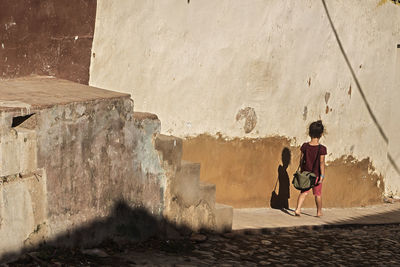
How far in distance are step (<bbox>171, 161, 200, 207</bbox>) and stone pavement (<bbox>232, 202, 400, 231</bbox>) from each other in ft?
2.66

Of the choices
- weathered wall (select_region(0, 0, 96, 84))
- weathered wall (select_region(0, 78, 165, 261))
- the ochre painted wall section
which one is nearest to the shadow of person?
the ochre painted wall section

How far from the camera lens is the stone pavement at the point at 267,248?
5.56 meters

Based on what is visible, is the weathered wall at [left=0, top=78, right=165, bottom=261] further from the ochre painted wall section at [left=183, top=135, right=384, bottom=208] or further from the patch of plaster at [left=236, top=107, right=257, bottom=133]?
the patch of plaster at [left=236, top=107, right=257, bottom=133]

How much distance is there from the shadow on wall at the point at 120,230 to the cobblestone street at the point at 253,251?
0.06 m

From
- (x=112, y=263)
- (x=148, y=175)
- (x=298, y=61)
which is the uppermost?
(x=298, y=61)

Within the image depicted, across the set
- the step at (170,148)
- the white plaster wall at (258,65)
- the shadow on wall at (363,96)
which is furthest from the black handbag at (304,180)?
the step at (170,148)

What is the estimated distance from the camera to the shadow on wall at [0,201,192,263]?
5.41m

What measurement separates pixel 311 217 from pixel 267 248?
7.36 feet

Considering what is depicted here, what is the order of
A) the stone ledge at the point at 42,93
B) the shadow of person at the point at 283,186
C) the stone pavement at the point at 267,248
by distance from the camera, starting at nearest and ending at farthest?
the stone ledge at the point at 42,93
the stone pavement at the point at 267,248
the shadow of person at the point at 283,186

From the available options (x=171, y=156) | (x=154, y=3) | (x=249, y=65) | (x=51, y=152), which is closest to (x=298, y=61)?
(x=249, y=65)

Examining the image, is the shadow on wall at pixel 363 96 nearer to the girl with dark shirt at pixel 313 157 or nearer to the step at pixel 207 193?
Result: the girl with dark shirt at pixel 313 157

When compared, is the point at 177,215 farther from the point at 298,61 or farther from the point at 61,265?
the point at 298,61

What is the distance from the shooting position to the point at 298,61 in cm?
916

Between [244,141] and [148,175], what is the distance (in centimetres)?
261
